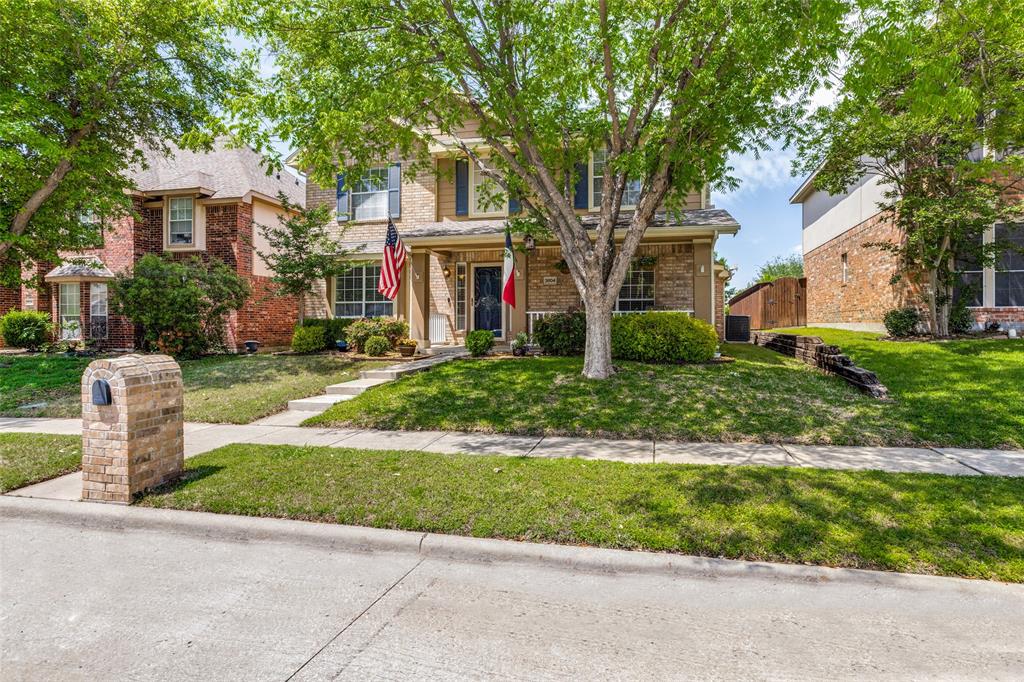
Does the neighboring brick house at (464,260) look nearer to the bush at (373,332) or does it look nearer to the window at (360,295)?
the window at (360,295)

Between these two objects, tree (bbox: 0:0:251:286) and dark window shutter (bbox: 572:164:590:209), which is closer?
tree (bbox: 0:0:251:286)

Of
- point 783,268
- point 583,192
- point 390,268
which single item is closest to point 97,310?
point 390,268

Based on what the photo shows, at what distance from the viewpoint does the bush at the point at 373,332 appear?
14.0 metres

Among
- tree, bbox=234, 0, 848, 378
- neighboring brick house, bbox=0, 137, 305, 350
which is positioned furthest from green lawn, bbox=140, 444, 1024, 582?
neighboring brick house, bbox=0, 137, 305, 350

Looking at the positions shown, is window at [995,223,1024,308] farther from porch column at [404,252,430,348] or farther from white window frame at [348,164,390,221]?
white window frame at [348,164,390,221]

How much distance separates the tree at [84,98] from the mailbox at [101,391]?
888cm

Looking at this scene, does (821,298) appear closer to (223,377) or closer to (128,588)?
(223,377)

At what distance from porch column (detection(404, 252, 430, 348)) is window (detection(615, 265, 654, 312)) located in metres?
5.45

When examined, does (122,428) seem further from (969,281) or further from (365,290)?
(969,281)

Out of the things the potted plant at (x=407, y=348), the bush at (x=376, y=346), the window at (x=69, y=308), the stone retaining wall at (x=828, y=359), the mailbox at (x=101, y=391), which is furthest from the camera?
the window at (x=69, y=308)

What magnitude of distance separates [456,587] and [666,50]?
8.34 metres

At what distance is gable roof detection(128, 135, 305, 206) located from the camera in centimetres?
1738

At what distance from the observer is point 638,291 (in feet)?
48.2

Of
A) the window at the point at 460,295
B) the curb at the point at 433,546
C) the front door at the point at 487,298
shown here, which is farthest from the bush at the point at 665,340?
the curb at the point at 433,546
